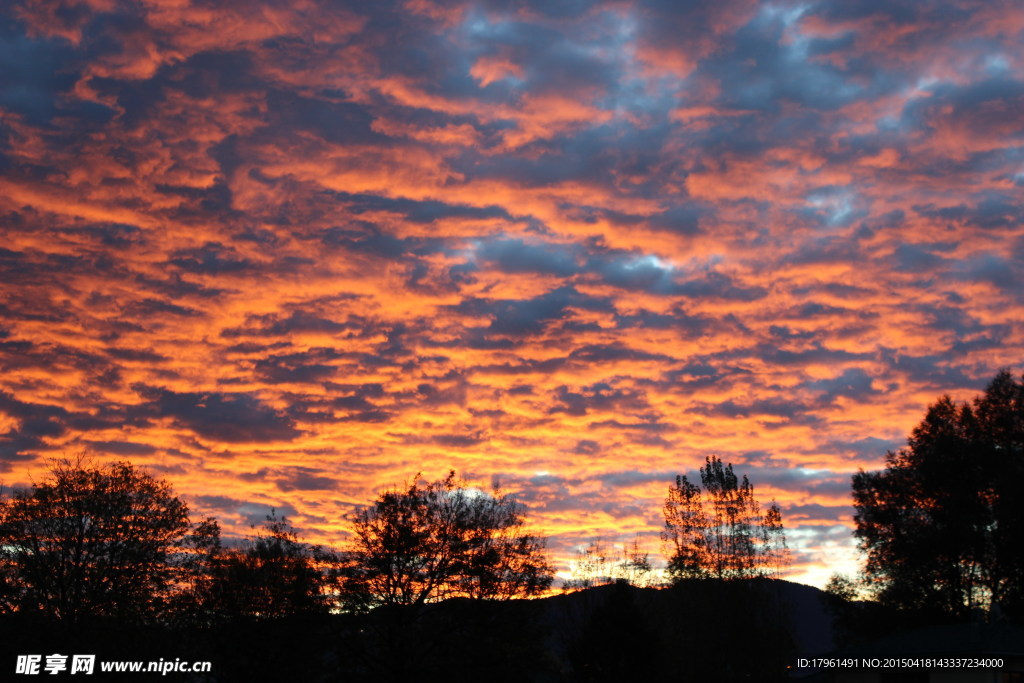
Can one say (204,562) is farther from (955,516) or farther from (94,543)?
(955,516)

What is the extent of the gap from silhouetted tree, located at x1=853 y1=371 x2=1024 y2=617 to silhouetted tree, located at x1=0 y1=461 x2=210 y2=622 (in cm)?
4779

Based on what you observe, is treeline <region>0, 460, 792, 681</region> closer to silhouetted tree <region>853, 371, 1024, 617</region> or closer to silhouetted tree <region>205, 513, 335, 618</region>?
silhouetted tree <region>205, 513, 335, 618</region>

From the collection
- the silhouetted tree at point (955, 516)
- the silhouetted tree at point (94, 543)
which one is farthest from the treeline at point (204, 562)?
the silhouetted tree at point (955, 516)

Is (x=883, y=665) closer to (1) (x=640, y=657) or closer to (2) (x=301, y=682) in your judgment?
(1) (x=640, y=657)

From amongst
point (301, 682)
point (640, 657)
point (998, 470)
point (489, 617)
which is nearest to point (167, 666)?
point (301, 682)

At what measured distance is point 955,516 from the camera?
63438 mm

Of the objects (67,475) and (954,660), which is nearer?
(954,660)

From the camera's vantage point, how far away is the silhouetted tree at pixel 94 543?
50312 mm

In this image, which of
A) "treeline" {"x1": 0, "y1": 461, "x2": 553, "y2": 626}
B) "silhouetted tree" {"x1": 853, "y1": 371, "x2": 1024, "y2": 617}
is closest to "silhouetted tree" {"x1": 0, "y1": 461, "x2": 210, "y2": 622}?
"treeline" {"x1": 0, "y1": 461, "x2": 553, "y2": 626}

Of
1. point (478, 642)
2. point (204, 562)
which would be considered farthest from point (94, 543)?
point (478, 642)

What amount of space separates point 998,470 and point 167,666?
5540 cm

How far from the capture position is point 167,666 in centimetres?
3709

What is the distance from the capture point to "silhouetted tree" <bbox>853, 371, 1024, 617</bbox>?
63.1 metres

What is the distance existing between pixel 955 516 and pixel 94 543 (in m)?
55.7
